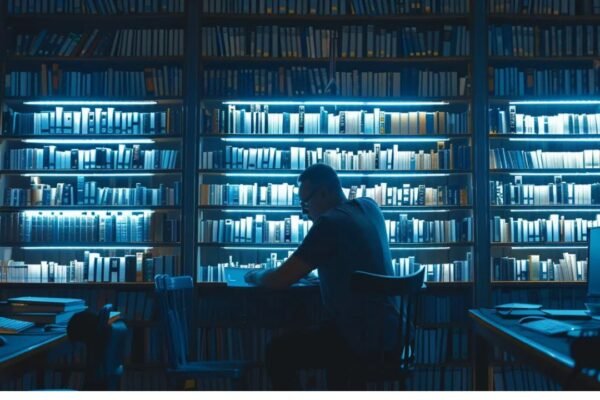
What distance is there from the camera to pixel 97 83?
586cm

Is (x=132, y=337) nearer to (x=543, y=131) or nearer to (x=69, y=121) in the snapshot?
(x=69, y=121)

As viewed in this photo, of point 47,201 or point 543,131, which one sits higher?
point 543,131

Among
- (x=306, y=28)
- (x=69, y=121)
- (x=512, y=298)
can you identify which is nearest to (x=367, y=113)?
(x=306, y=28)

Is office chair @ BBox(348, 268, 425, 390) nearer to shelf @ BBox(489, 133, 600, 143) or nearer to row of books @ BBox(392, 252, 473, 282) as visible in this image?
row of books @ BBox(392, 252, 473, 282)

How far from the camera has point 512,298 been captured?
571cm

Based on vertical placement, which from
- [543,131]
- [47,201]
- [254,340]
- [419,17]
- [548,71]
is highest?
[419,17]

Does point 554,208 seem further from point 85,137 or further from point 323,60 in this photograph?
point 85,137

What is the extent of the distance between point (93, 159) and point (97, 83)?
1.80 ft

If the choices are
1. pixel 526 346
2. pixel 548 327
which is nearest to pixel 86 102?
pixel 548 327

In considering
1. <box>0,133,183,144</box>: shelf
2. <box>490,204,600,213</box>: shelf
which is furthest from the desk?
<box>490,204,600,213</box>: shelf

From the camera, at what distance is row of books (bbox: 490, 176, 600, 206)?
577 cm

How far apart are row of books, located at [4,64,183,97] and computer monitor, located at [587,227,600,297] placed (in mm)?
3254

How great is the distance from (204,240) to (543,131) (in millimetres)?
2532

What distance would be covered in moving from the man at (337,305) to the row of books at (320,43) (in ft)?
8.96
